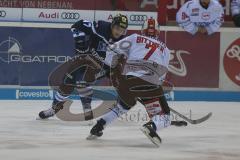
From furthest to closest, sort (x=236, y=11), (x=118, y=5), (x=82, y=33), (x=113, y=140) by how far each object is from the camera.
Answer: (x=236, y=11)
(x=118, y=5)
(x=82, y=33)
(x=113, y=140)

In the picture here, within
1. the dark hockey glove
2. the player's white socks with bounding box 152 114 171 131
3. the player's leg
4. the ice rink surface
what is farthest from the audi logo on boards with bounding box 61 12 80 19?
the player's white socks with bounding box 152 114 171 131

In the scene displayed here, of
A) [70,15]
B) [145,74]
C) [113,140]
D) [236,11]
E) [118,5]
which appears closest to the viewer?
[145,74]

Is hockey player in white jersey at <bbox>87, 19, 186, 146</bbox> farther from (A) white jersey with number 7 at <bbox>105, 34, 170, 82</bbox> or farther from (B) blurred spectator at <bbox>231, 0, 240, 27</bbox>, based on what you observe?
(B) blurred spectator at <bbox>231, 0, 240, 27</bbox>

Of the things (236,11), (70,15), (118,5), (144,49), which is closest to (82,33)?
(144,49)

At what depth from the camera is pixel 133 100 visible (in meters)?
6.88

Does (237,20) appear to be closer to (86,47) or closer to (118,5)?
(118,5)

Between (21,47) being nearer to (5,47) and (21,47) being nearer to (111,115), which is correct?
(5,47)

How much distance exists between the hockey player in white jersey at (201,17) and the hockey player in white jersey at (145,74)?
478 cm

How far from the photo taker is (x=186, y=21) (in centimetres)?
1162

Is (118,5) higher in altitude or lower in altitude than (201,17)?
higher

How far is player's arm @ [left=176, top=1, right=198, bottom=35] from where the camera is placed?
37.9 feet

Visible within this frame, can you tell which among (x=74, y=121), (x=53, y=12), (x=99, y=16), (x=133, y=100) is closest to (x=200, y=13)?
(x=99, y=16)

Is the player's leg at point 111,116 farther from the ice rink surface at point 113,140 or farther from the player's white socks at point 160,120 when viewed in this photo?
the player's white socks at point 160,120

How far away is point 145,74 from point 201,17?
17.3 feet
